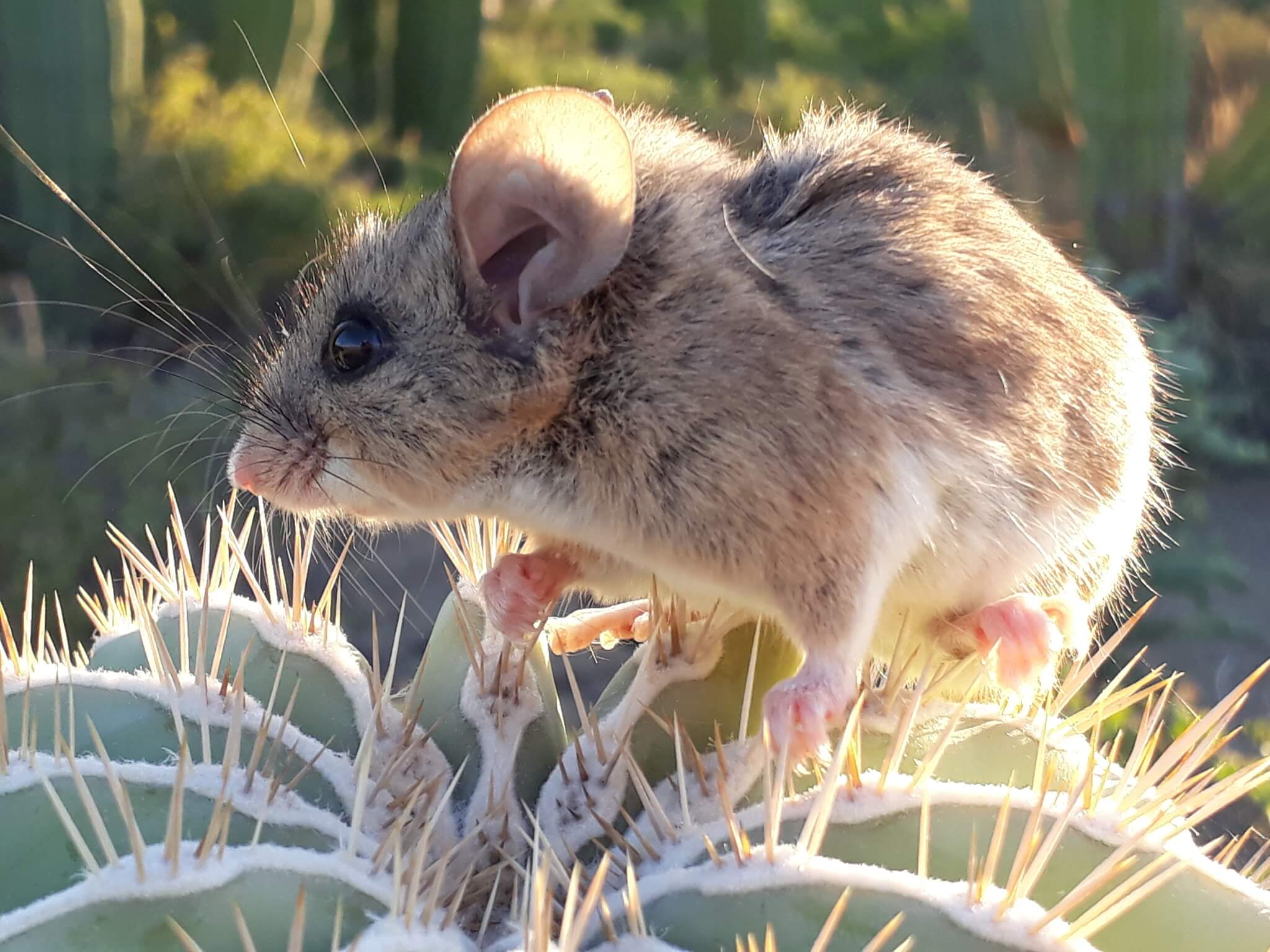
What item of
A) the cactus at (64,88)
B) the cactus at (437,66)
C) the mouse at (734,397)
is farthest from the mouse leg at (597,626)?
the cactus at (437,66)

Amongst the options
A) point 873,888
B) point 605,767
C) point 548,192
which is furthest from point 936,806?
point 548,192

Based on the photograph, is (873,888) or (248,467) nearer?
(873,888)

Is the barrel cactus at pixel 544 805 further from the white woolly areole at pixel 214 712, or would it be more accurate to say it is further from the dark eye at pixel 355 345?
the dark eye at pixel 355 345

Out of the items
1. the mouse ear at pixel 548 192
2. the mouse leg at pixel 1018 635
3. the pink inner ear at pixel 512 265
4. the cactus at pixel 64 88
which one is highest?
the mouse ear at pixel 548 192

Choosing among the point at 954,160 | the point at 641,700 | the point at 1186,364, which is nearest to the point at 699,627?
the point at 641,700

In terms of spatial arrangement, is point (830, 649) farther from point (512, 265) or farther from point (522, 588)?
point (512, 265)

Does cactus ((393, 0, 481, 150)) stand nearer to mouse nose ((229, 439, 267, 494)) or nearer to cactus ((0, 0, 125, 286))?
cactus ((0, 0, 125, 286))
